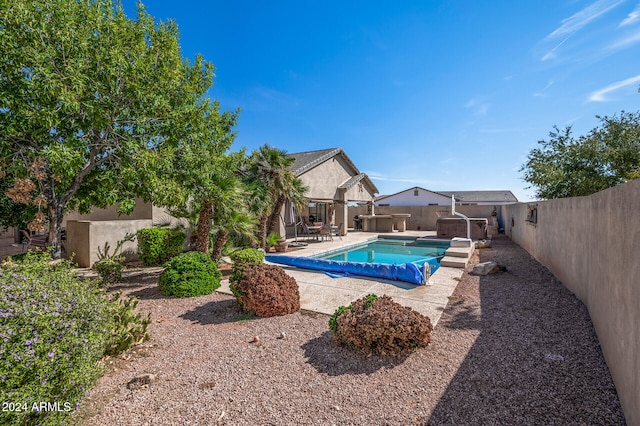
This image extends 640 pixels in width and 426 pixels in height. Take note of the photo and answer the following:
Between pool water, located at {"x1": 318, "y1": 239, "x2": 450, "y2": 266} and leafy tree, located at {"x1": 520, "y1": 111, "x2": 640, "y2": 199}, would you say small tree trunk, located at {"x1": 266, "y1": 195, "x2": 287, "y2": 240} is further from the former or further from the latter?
leafy tree, located at {"x1": 520, "y1": 111, "x2": 640, "y2": 199}

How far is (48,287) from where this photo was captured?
9.68ft

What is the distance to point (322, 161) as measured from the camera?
20531mm

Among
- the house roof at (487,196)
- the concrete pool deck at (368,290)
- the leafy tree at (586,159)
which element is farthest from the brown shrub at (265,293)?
the house roof at (487,196)

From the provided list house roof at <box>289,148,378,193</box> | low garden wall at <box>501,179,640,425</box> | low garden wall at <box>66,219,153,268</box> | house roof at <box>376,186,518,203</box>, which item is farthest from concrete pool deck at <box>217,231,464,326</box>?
house roof at <box>376,186,518,203</box>

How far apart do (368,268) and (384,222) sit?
643 inches

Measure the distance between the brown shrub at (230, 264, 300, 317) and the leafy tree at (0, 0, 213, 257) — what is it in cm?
396

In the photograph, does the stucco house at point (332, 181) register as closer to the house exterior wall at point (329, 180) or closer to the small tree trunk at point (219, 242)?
the house exterior wall at point (329, 180)

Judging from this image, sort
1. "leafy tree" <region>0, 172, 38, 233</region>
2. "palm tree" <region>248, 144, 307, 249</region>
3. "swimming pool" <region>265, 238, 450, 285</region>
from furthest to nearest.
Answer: "palm tree" <region>248, 144, 307, 249</region>, "swimming pool" <region>265, 238, 450, 285</region>, "leafy tree" <region>0, 172, 38, 233</region>

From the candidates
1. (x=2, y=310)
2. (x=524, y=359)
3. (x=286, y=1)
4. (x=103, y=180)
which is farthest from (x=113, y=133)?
(x=524, y=359)

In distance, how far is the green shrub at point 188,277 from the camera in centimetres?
695

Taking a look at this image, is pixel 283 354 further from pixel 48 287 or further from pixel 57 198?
pixel 57 198

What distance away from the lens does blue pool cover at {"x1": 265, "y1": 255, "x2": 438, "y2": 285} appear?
25.7 ft

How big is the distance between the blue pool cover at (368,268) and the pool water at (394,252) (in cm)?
366

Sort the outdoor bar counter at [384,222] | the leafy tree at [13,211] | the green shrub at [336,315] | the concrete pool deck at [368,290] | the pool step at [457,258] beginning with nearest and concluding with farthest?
1. the green shrub at [336,315]
2. the concrete pool deck at [368,290]
3. the leafy tree at [13,211]
4. the pool step at [457,258]
5. the outdoor bar counter at [384,222]
